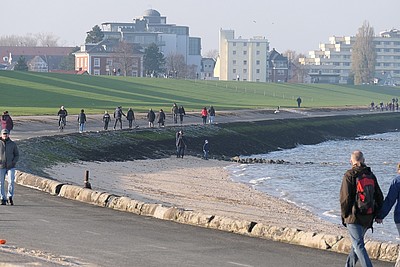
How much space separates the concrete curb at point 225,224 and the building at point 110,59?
13569 centimetres

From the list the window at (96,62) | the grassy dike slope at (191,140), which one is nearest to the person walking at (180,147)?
the grassy dike slope at (191,140)

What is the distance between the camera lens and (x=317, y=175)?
48.4 m

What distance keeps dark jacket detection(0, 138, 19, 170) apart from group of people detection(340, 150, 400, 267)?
954 cm

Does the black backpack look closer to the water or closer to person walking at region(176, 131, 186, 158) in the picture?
the water

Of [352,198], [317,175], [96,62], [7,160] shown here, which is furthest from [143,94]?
[352,198]

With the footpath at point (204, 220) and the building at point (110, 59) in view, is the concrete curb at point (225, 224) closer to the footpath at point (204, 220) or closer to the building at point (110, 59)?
the footpath at point (204, 220)

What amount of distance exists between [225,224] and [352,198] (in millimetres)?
5329

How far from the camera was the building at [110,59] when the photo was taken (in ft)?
526

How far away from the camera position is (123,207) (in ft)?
67.7

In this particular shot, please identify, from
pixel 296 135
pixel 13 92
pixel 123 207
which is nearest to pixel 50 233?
pixel 123 207

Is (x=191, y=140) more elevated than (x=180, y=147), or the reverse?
(x=180, y=147)

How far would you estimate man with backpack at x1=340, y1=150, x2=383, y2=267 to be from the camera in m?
12.9

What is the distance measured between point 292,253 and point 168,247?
1971mm

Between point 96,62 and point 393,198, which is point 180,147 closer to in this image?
point 393,198
